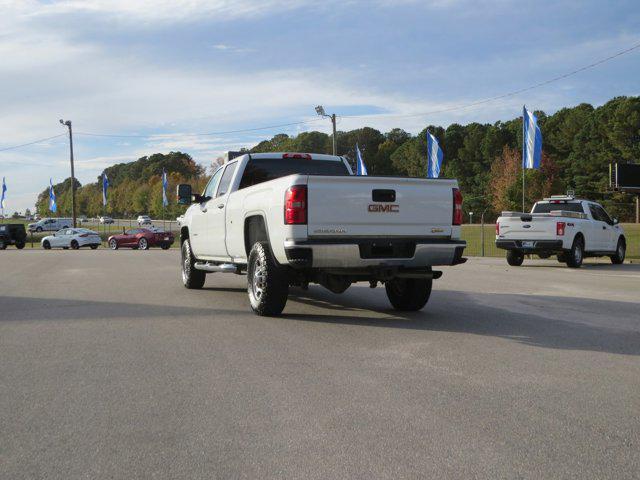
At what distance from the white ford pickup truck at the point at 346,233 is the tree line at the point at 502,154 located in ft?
118

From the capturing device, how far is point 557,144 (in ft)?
286

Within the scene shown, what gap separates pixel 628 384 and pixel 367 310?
4.91m

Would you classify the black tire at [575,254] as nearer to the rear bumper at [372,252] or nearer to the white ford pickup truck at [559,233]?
the white ford pickup truck at [559,233]

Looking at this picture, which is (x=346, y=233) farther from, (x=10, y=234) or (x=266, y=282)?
(x=10, y=234)

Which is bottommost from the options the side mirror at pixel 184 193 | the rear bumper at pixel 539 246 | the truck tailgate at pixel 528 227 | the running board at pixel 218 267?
the rear bumper at pixel 539 246

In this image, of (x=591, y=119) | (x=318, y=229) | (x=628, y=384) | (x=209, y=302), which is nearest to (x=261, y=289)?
(x=318, y=229)

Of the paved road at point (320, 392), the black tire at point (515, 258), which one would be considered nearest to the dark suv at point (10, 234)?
the black tire at point (515, 258)

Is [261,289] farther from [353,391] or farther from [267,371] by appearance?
[353,391]

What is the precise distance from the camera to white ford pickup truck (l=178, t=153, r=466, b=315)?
816 cm

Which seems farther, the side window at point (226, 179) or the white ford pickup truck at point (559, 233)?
the white ford pickup truck at point (559, 233)

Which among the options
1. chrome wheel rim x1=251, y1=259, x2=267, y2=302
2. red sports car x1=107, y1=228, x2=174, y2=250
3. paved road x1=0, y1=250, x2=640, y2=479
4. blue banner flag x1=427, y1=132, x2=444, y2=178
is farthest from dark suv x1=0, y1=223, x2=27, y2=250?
chrome wheel rim x1=251, y1=259, x2=267, y2=302

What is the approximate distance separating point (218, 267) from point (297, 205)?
3.62m

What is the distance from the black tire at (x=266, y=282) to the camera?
887 centimetres

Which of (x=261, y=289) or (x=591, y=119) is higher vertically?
(x=591, y=119)
